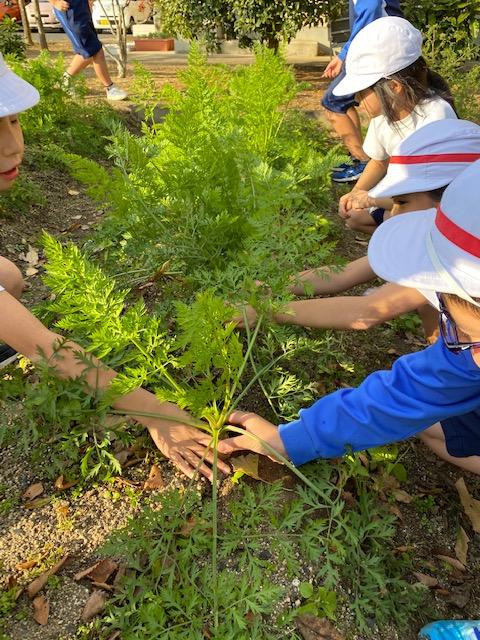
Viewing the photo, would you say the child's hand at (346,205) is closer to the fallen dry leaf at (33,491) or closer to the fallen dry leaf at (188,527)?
the fallen dry leaf at (188,527)

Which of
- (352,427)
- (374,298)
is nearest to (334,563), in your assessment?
(352,427)

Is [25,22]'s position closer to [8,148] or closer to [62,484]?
[8,148]

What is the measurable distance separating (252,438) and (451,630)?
0.77 metres

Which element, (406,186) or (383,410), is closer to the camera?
(383,410)

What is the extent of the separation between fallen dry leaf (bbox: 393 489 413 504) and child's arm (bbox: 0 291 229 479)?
62cm

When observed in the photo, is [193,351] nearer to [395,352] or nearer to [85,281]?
[85,281]

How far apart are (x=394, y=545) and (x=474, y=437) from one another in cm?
46

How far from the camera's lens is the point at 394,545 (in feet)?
6.07

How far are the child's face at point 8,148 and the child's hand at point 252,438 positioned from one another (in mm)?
1092

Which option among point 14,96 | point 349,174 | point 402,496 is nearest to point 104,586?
point 402,496

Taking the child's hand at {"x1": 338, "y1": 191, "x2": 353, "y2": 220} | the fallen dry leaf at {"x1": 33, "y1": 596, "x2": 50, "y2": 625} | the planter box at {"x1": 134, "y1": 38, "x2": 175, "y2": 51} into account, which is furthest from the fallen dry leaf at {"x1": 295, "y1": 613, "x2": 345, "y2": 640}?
the planter box at {"x1": 134, "y1": 38, "x2": 175, "y2": 51}

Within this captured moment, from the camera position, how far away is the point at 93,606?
4.99 ft

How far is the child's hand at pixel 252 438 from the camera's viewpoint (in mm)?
1782

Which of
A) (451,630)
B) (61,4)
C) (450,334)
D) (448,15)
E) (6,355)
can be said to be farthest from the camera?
(448,15)
